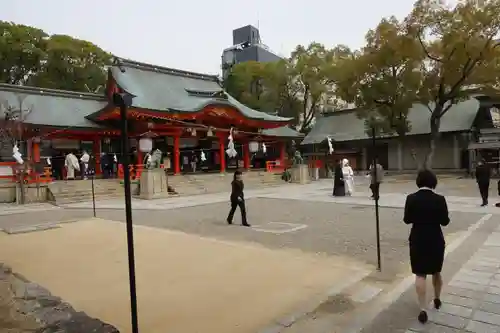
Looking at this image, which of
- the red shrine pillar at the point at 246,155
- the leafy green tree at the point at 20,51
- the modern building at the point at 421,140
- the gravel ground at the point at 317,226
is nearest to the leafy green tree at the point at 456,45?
the modern building at the point at 421,140

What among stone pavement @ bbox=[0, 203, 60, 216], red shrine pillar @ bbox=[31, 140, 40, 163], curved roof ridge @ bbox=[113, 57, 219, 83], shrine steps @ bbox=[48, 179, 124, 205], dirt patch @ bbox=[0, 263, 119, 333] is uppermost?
curved roof ridge @ bbox=[113, 57, 219, 83]

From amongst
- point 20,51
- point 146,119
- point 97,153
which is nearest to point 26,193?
point 97,153

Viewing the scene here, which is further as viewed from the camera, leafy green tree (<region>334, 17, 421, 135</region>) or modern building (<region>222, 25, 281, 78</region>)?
modern building (<region>222, 25, 281, 78</region>)

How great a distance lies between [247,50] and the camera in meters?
55.8

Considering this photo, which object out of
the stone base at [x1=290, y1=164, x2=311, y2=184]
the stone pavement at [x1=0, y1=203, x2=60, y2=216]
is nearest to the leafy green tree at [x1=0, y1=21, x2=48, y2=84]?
the stone pavement at [x1=0, y1=203, x2=60, y2=216]

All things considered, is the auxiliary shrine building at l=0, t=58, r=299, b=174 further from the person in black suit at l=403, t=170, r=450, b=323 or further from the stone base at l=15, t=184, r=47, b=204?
the person in black suit at l=403, t=170, r=450, b=323

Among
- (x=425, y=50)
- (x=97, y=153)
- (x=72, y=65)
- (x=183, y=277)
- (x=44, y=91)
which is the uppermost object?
(x=72, y=65)

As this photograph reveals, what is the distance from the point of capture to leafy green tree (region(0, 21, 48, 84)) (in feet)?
91.3

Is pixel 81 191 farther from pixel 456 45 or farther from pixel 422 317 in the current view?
pixel 456 45

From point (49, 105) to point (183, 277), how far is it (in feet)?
69.6

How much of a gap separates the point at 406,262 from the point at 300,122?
34567 mm

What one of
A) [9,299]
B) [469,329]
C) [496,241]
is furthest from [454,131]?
[9,299]

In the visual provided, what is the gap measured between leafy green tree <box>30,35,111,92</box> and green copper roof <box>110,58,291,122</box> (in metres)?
5.33

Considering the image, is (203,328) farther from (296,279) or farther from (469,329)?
(469,329)
